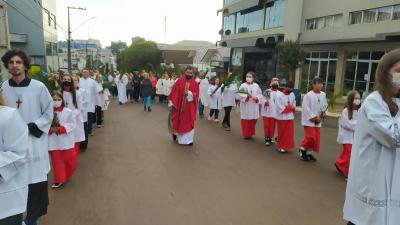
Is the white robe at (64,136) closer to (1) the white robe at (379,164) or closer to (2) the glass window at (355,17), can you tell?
(1) the white robe at (379,164)

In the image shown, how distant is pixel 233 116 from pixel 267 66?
61.0ft

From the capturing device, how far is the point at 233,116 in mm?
15906

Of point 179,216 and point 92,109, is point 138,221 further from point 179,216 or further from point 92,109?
point 92,109

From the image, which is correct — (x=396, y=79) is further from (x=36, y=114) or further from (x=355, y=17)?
(x=355, y=17)

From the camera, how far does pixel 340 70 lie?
23.4 metres

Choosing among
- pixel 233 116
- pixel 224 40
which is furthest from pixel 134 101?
pixel 224 40

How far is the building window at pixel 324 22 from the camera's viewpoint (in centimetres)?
2385

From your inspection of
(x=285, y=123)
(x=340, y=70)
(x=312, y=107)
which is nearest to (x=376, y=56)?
(x=340, y=70)

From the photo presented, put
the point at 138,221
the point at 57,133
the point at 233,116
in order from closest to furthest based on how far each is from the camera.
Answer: the point at 138,221 → the point at 57,133 → the point at 233,116

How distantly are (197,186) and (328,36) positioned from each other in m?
20.9

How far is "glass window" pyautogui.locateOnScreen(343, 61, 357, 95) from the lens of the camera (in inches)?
890

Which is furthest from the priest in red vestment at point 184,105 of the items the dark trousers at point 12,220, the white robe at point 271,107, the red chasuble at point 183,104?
the dark trousers at point 12,220

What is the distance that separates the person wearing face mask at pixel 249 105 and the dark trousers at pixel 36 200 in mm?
7104

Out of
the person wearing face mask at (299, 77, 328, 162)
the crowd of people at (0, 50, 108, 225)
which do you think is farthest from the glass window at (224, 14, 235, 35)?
the crowd of people at (0, 50, 108, 225)
